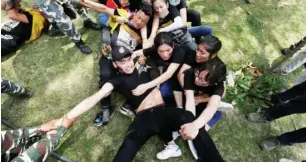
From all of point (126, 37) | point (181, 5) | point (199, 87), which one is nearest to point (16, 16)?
point (126, 37)

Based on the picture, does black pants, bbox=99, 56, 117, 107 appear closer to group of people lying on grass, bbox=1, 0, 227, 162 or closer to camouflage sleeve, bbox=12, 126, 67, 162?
group of people lying on grass, bbox=1, 0, 227, 162

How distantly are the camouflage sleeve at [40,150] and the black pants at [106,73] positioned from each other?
90cm

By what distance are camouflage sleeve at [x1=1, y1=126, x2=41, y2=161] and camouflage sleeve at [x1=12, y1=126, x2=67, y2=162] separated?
189 mm

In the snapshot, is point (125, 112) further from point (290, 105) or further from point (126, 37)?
point (290, 105)

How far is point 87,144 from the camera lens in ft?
Answer: 13.4

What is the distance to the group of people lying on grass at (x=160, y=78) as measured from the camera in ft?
11.6

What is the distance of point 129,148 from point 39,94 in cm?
191

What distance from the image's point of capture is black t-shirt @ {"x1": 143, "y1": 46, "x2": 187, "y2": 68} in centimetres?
412

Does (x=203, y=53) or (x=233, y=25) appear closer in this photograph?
(x=203, y=53)

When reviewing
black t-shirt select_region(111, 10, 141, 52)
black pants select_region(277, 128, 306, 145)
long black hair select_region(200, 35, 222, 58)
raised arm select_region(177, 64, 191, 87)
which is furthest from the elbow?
black pants select_region(277, 128, 306, 145)

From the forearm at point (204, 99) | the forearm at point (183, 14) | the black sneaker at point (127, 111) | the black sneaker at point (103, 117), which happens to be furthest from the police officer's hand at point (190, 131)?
the forearm at point (183, 14)

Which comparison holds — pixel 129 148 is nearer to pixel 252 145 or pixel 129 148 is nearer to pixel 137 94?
pixel 137 94

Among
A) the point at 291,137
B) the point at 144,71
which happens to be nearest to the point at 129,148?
the point at 144,71

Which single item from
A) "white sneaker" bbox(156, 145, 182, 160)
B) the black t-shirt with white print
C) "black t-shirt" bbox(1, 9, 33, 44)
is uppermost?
the black t-shirt with white print
